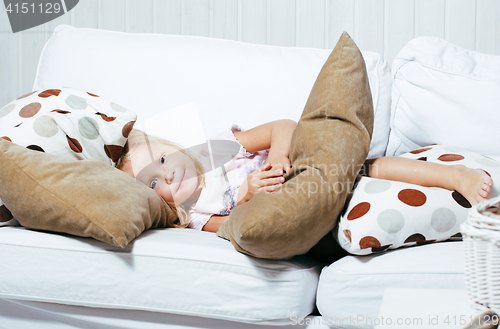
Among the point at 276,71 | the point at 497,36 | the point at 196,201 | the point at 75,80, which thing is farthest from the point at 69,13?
the point at 497,36

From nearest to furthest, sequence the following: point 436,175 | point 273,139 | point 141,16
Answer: point 436,175 → point 273,139 → point 141,16

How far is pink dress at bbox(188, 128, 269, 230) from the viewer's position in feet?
3.48

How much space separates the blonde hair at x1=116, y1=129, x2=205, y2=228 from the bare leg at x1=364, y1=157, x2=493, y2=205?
1.65 ft

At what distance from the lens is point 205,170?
112 centimetres

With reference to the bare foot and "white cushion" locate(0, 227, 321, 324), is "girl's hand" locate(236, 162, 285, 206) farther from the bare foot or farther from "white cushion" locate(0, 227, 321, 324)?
the bare foot

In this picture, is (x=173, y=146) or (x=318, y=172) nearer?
(x=318, y=172)

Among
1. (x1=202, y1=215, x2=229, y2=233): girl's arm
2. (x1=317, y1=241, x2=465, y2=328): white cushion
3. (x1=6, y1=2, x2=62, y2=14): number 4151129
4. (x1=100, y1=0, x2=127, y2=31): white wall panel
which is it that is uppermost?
(x1=6, y1=2, x2=62, y2=14): number 4151129

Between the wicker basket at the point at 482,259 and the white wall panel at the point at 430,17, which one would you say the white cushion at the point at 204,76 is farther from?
the wicker basket at the point at 482,259

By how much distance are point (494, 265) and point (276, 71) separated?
924mm

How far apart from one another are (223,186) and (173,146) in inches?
A: 7.9

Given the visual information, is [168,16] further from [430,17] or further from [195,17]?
[430,17]

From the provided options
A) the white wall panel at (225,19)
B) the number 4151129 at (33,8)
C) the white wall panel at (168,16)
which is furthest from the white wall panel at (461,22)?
the number 4151129 at (33,8)

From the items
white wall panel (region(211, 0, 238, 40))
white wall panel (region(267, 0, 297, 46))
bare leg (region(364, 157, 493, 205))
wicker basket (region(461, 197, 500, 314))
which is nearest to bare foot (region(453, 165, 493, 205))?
bare leg (region(364, 157, 493, 205))

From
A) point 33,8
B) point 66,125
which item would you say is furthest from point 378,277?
point 33,8
